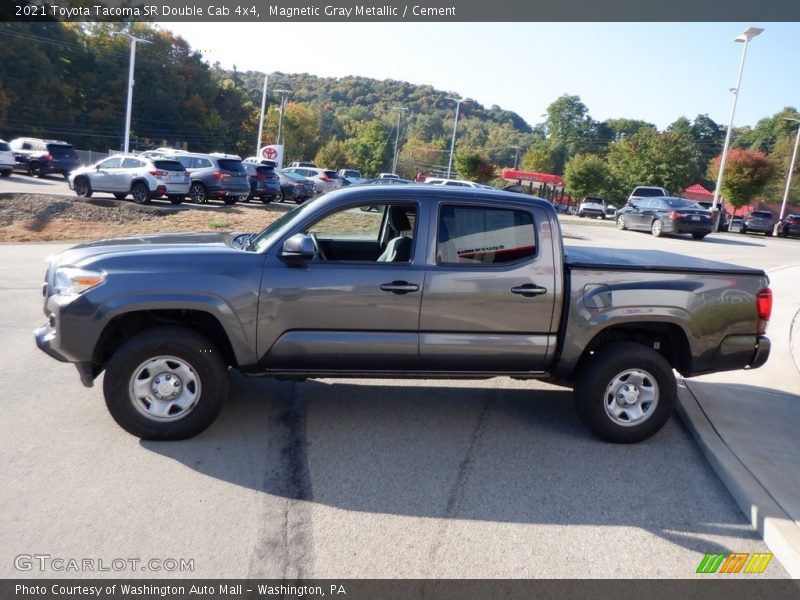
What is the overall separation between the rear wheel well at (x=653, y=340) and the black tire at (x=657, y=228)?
71.3ft

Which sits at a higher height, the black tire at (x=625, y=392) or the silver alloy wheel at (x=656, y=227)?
the silver alloy wheel at (x=656, y=227)

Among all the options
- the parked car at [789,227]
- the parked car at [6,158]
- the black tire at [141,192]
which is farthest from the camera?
the parked car at [789,227]

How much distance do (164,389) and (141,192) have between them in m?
Answer: 19.8

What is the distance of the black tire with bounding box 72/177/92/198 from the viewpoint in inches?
926

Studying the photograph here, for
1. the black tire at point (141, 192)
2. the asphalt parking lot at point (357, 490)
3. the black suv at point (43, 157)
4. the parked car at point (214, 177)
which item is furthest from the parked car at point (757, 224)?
the asphalt parking lot at point (357, 490)

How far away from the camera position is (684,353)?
19.0 ft

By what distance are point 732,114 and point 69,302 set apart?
36.2 meters

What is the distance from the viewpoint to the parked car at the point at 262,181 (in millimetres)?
28062

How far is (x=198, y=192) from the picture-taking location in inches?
983

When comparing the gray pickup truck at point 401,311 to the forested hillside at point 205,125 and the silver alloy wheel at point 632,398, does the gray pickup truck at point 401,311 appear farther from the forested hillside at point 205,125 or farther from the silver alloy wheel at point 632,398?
the forested hillside at point 205,125

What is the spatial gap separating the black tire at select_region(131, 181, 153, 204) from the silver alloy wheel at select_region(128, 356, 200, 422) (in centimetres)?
1943

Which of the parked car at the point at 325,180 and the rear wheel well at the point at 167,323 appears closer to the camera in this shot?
the rear wheel well at the point at 167,323

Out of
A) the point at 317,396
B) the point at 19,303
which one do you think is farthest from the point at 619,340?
the point at 19,303

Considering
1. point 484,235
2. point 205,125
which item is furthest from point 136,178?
point 205,125
